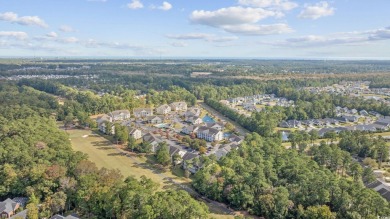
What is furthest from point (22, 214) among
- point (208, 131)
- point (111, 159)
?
point (208, 131)

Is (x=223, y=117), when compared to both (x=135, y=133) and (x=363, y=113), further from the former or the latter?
(x=363, y=113)

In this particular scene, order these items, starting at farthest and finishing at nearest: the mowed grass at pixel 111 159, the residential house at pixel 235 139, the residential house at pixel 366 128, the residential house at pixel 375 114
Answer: the residential house at pixel 375 114
the residential house at pixel 366 128
the residential house at pixel 235 139
the mowed grass at pixel 111 159

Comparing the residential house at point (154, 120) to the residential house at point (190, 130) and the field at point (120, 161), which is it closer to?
the residential house at point (190, 130)

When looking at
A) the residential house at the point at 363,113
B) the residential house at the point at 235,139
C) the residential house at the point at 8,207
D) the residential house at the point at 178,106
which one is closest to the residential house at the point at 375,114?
the residential house at the point at 363,113

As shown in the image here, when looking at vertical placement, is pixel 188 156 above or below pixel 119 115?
below

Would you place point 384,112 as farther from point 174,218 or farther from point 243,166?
point 174,218

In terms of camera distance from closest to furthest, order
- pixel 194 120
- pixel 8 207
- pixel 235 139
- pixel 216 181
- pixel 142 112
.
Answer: pixel 8 207 → pixel 216 181 → pixel 235 139 → pixel 194 120 → pixel 142 112
